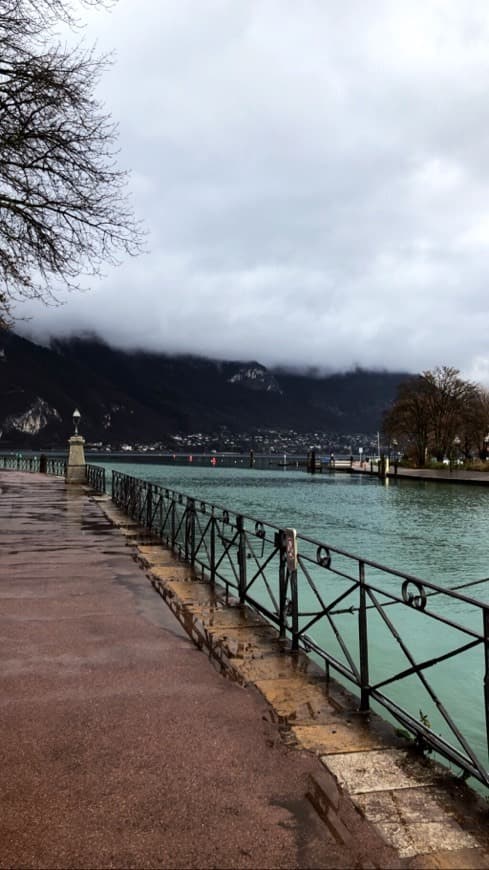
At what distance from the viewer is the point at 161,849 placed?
302cm

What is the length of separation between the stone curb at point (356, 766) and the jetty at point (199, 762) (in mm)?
12

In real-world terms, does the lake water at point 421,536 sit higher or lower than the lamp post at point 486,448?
lower

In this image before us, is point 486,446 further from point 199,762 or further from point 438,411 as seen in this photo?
point 199,762

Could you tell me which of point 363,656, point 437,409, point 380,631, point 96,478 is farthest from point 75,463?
point 437,409

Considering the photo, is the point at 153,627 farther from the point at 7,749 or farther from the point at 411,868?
the point at 411,868

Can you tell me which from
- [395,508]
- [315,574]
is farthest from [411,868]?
[395,508]

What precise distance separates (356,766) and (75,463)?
31.9m

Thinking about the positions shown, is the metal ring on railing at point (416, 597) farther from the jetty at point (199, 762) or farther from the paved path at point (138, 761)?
the paved path at point (138, 761)

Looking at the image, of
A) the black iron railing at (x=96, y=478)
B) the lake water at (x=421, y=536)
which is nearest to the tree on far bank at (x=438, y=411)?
the lake water at (x=421, y=536)

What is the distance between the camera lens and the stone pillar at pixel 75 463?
34000 millimetres

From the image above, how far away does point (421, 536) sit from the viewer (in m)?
28.3

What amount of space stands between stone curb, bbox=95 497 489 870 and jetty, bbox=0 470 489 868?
0.01 m

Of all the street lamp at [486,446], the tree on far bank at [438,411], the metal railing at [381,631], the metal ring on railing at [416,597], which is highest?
the tree on far bank at [438,411]

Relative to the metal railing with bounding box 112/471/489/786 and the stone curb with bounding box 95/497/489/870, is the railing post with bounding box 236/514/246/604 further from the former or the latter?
the stone curb with bounding box 95/497/489/870
